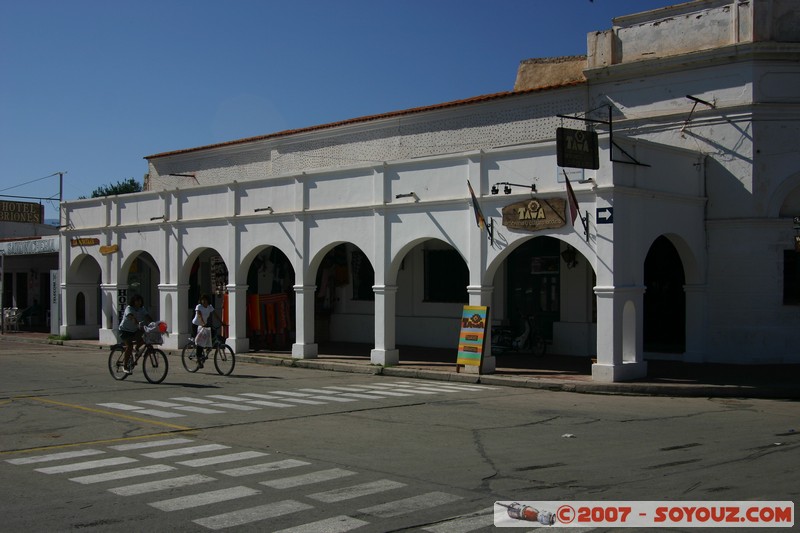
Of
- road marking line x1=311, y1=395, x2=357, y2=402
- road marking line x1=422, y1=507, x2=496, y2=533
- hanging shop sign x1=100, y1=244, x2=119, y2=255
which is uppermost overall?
hanging shop sign x1=100, y1=244, x2=119, y2=255

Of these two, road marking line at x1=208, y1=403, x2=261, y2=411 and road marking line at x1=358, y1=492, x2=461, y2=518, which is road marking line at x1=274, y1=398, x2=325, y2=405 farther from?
road marking line at x1=358, y1=492, x2=461, y2=518

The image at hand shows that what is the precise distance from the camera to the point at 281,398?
1563 cm

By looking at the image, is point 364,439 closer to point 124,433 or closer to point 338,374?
point 124,433

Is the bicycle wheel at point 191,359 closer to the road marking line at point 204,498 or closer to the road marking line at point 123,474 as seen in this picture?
the road marking line at point 123,474

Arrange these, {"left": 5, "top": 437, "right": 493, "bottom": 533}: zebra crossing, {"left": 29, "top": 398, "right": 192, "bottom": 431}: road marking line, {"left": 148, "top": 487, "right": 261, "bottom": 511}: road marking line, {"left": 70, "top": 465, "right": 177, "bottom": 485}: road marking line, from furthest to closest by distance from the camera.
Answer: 1. {"left": 29, "top": 398, "right": 192, "bottom": 431}: road marking line
2. {"left": 70, "top": 465, "right": 177, "bottom": 485}: road marking line
3. {"left": 148, "top": 487, "right": 261, "bottom": 511}: road marking line
4. {"left": 5, "top": 437, "right": 493, "bottom": 533}: zebra crossing

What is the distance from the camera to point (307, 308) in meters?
Result: 23.7

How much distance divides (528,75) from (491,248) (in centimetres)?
935

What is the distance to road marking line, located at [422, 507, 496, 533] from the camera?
22.0 ft

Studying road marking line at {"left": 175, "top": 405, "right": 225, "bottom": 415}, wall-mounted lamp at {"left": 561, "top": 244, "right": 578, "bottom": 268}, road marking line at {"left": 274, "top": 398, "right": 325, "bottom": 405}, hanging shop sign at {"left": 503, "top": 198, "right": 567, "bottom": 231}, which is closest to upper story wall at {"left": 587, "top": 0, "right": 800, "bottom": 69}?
wall-mounted lamp at {"left": 561, "top": 244, "right": 578, "bottom": 268}

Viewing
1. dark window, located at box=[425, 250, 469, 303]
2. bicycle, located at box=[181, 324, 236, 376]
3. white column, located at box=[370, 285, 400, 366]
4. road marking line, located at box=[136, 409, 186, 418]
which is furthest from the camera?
dark window, located at box=[425, 250, 469, 303]

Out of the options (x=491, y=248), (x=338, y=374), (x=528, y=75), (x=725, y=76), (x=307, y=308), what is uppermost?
(x=528, y=75)

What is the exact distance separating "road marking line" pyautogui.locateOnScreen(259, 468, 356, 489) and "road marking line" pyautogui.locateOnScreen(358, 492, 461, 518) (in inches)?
47.3

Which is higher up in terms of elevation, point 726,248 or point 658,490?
point 726,248

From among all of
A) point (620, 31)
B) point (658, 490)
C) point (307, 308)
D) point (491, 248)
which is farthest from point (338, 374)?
point (658, 490)
